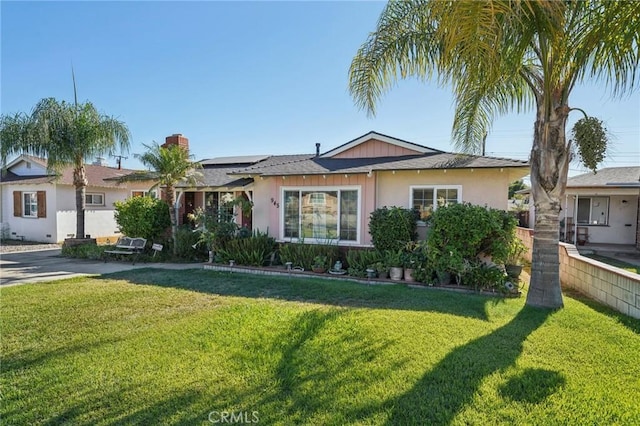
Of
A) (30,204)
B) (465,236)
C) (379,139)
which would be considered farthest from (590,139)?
(30,204)

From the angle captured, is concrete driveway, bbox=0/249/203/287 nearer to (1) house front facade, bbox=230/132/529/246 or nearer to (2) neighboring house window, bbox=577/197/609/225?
(1) house front facade, bbox=230/132/529/246

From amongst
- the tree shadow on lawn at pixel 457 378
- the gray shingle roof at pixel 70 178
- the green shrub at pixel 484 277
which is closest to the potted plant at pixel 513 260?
the green shrub at pixel 484 277

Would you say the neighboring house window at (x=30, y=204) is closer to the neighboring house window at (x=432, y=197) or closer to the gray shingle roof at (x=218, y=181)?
the gray shingle roof at (x=218, y=181)

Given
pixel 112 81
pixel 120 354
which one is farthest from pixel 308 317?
pixel 112 81

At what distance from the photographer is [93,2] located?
1052cm

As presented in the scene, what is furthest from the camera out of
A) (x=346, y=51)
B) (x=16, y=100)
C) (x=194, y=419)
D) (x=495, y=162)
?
(x=16, y=100)

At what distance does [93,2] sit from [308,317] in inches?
473

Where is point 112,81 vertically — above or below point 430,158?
above

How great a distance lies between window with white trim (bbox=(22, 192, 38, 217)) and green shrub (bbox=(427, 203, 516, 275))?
23032 mm

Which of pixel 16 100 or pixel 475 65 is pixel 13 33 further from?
pixel 475 65

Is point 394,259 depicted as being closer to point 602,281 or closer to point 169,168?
point 602,281

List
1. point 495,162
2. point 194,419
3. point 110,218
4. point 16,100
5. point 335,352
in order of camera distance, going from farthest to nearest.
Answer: point 110,218 → point 16,100 → point 495,162 → point 335,352 → point 194,419

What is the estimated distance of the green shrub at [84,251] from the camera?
1446cm

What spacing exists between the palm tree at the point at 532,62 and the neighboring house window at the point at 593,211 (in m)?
16.4
